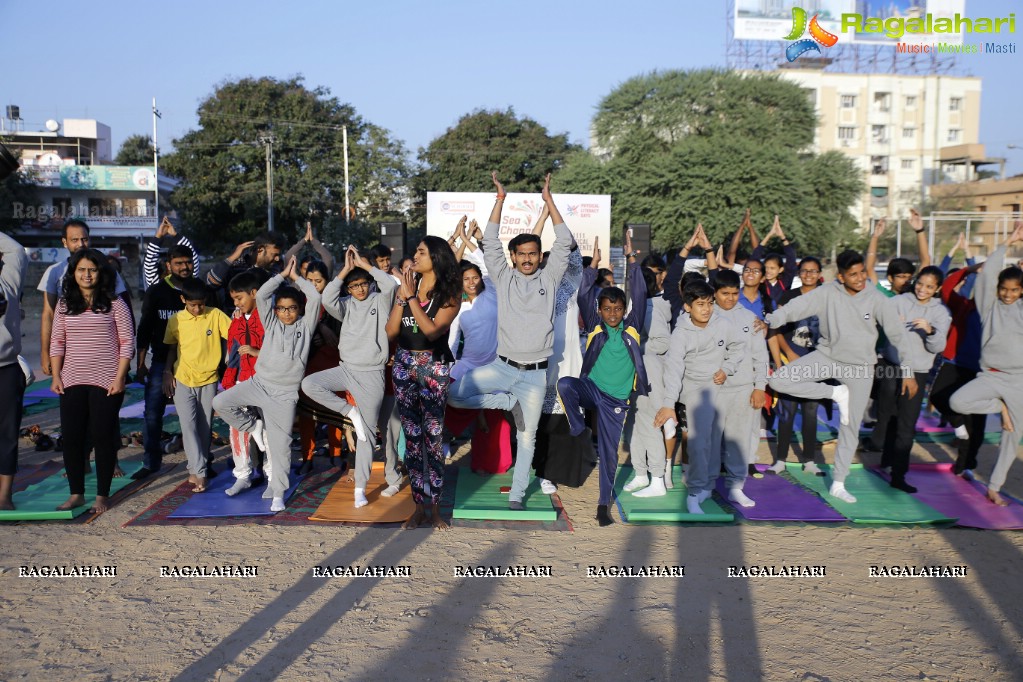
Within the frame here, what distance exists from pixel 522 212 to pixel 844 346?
515 inches

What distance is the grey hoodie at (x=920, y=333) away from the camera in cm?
660

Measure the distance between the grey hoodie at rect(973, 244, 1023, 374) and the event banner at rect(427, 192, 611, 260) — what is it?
40.0 ft

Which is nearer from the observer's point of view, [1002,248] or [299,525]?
[299,525]

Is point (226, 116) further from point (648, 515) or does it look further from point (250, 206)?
point (648, 515)

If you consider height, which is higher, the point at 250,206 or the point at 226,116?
the point at 226,116

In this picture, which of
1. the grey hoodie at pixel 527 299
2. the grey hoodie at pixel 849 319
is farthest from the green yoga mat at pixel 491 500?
the grey hoodie at pixel 849 319

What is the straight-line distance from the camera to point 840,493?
6.34m

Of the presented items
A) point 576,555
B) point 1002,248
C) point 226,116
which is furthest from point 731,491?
point 226,116

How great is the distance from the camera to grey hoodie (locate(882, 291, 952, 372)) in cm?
660

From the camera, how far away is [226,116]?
39.0 meters

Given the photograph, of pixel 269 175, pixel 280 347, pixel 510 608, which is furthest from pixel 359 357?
pixel 269 175

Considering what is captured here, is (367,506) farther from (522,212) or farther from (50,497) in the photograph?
(522,212)

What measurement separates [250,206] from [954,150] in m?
41.8

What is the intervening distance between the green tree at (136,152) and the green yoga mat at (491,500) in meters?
60.4
